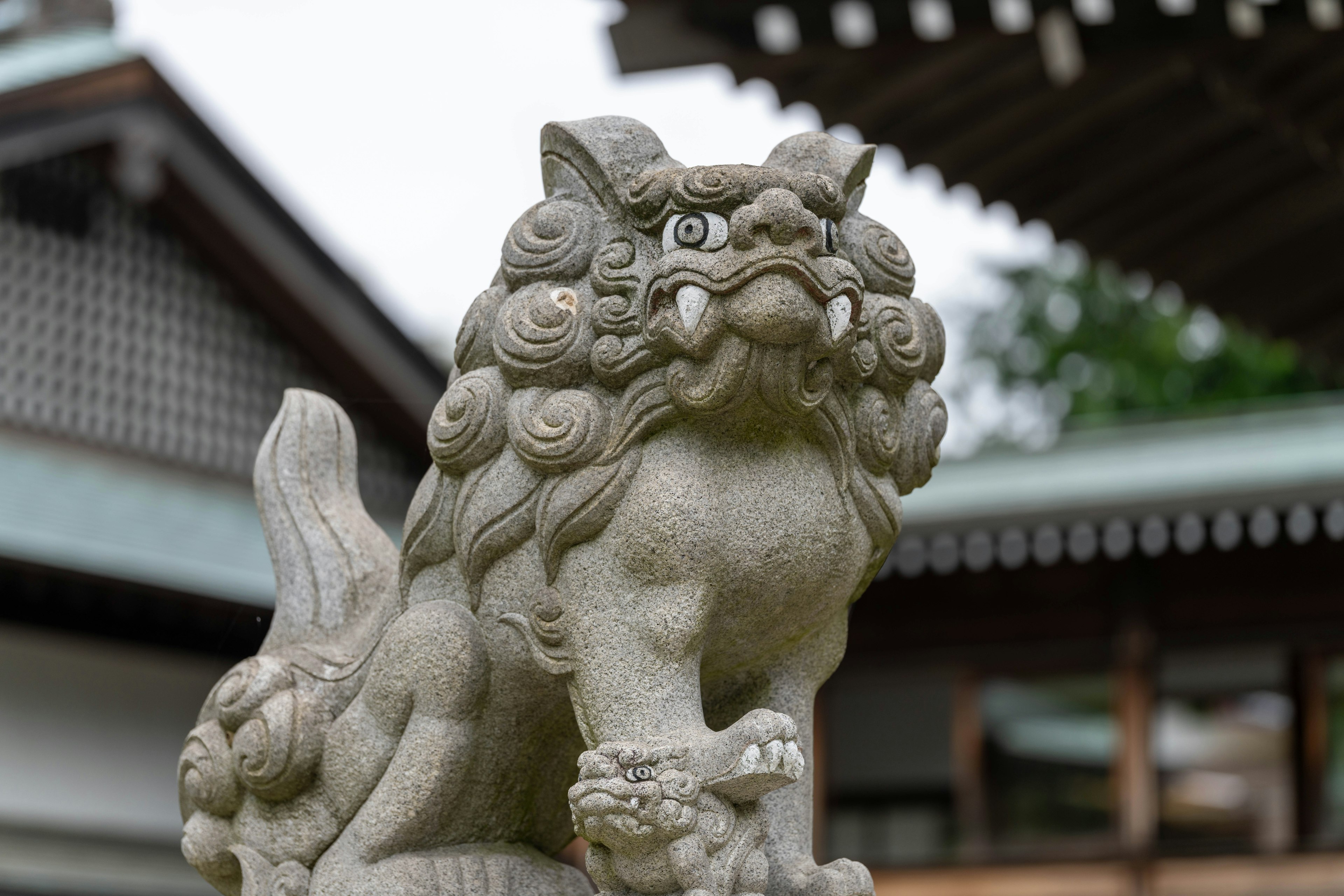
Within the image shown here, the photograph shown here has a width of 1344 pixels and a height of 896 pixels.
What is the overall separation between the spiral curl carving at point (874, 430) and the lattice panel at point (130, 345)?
5.90m

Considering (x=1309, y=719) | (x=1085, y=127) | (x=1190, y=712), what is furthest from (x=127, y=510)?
(x=1190, y=712)

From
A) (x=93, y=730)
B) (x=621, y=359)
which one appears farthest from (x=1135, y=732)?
(x=621, y=359)

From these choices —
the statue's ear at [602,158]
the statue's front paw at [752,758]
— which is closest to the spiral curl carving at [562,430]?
the statue's ear at [602,158]

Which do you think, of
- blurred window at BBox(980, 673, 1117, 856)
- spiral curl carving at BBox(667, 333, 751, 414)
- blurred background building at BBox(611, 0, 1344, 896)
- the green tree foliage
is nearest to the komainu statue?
spiral curl carving at BBox(667, 333, 751, 414)

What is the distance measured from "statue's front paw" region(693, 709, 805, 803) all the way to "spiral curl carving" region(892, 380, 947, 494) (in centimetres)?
42

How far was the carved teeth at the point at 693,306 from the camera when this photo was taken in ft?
5.96

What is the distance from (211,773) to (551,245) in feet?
2.75

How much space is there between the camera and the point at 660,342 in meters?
1.85

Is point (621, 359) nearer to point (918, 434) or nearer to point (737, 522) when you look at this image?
point (737, 522)

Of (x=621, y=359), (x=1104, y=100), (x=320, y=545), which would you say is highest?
(x=1104, y=100)

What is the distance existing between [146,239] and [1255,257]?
16.5 ft

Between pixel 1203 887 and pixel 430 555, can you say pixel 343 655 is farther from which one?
pixel 1203 887

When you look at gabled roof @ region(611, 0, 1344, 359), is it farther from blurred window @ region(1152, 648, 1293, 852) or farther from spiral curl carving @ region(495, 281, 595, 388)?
blurred window @ region(1152, 648, 1293, 852)

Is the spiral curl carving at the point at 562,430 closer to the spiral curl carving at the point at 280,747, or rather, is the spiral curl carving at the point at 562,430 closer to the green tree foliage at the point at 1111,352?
the spiral curl carving at the point at 280,747
